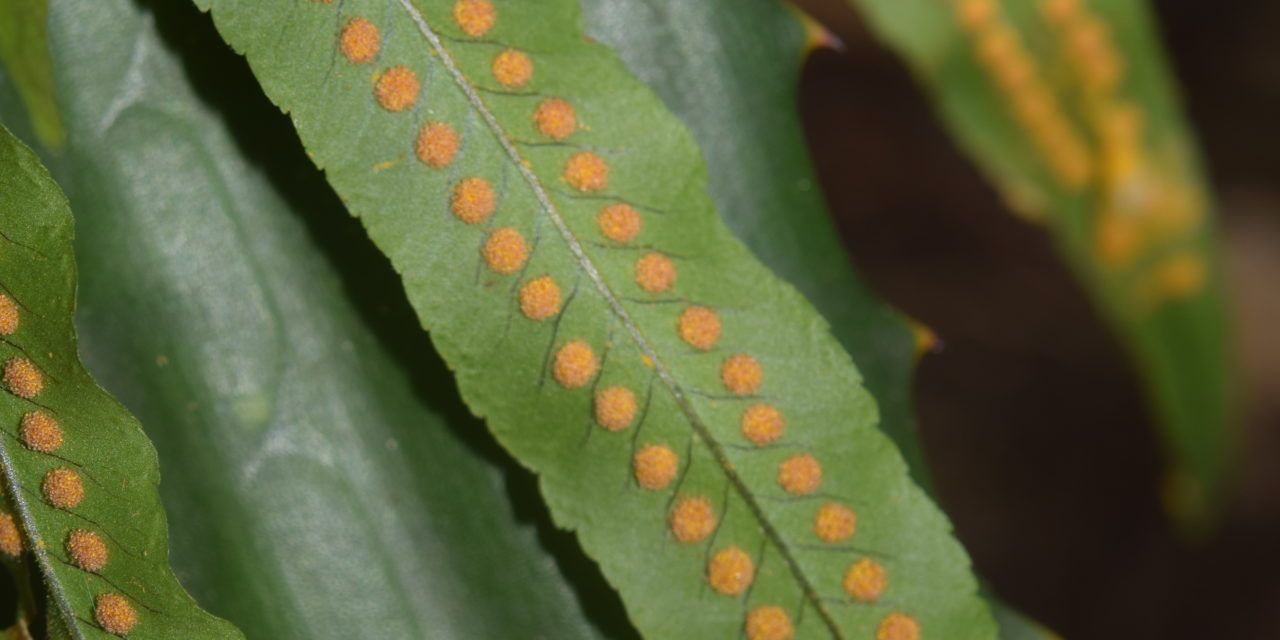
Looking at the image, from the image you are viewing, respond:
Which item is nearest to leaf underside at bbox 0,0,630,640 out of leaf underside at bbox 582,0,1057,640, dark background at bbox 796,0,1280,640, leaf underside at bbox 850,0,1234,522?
leaf underside at bbox 582,0,1057,640

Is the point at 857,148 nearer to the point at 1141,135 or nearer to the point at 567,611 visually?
the point at 1141,135

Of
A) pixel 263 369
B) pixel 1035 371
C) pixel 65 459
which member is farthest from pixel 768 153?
pixel 1035 371

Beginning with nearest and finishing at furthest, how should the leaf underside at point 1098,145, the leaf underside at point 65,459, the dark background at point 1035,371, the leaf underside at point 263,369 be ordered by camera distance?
1. the leaf underside at point 65,459
2. the leaf underside at point 263,369
3. the leaf underside at point 1098,145
4. the dark background at point 1035,371

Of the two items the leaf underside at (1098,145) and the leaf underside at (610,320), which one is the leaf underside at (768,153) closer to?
the leaf underside at (610,320)

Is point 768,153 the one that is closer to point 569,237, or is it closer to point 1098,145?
point 569,237

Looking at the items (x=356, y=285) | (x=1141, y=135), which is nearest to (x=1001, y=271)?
(x=1141, y=135)

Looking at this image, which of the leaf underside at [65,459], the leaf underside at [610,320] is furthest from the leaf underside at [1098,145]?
the leaf underside at [65,459]
